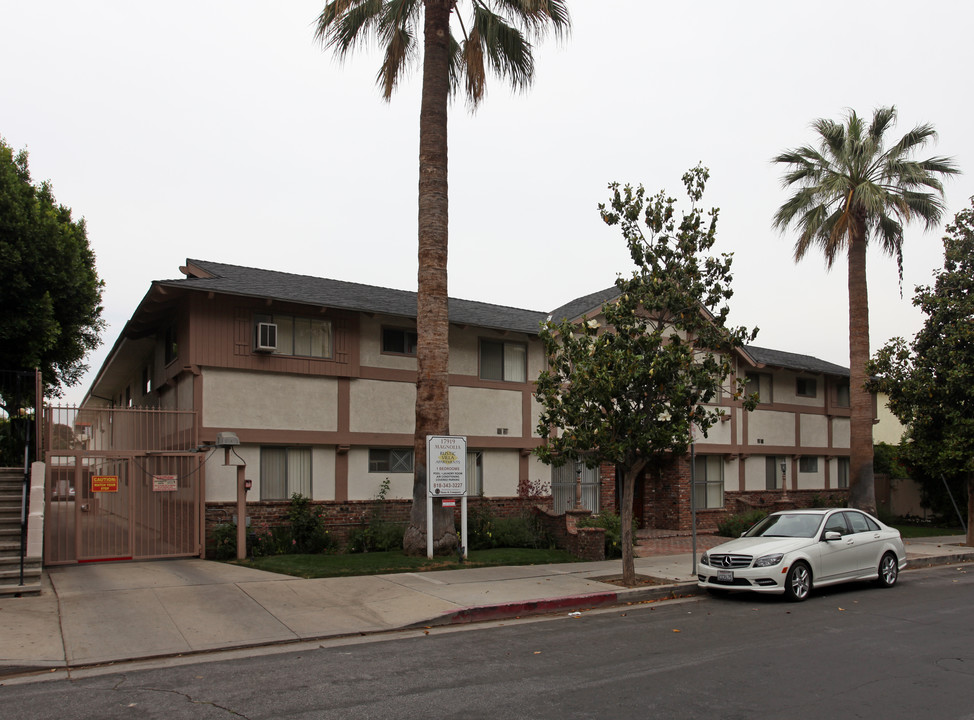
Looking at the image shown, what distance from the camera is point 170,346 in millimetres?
18734

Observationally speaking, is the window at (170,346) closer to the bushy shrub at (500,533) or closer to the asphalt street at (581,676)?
the bushy shrub at (500,533)

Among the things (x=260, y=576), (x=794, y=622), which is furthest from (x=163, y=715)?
(x=794, y=622)

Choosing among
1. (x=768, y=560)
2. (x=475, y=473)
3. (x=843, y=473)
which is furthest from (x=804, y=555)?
(x=843, y=473)

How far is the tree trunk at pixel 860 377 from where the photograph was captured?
72.9 ft

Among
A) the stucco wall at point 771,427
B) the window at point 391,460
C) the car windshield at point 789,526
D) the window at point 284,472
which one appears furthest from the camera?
the stucco wall at point 771,427

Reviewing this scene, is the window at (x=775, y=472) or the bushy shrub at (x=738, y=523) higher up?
the window at (x=775, y=472)

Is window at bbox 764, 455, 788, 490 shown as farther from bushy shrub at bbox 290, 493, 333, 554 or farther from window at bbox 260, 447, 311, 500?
window at bbox 260, 447, 311, 500

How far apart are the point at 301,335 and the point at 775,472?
59.3 ft

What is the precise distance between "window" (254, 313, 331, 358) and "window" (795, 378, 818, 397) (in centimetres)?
1839

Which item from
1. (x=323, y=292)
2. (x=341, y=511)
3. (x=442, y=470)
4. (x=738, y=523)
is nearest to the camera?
(x=442, y=470)

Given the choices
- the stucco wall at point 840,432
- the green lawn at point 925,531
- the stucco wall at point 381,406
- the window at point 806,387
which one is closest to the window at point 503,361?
the stucco wall at point 381,406

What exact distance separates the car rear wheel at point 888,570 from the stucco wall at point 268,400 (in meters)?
11.5

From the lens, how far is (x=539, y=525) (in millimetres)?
19062

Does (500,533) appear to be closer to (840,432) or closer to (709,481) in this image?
(709,481)
